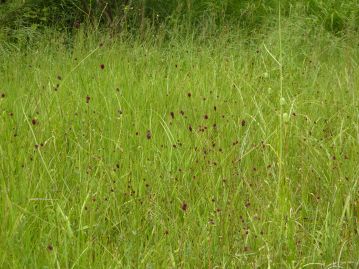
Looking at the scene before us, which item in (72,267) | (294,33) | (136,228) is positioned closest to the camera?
(72,267)

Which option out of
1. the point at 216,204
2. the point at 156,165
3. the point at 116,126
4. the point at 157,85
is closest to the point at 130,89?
the point at 157,85

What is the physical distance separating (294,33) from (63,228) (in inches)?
171

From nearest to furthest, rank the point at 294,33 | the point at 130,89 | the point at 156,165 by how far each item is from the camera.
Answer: the point at 156,165 → the point at 130,89 → the point at 294,33

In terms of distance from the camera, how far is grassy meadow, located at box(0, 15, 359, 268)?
84.3 inches

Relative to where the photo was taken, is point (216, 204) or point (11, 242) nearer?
point (11, 242)

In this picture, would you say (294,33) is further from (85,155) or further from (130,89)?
(85,155)

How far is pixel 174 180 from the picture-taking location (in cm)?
269

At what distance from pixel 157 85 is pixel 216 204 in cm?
187

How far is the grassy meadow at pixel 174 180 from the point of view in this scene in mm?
2141

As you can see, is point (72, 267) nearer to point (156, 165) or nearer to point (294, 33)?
point (156, 165)

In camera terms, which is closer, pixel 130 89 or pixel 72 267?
pixel 72 267

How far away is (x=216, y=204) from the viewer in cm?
251

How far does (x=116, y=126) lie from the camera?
3.44 meters

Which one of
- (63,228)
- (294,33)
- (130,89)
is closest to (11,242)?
(63,228)
